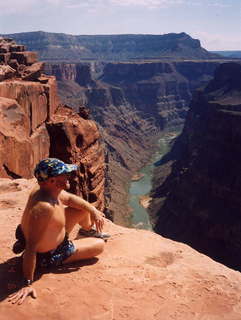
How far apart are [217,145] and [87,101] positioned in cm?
7663

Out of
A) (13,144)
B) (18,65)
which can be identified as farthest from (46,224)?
(18,65)

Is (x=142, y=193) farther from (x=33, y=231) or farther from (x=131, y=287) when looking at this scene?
(x=33, y=231)

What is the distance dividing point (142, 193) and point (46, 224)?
277 ft

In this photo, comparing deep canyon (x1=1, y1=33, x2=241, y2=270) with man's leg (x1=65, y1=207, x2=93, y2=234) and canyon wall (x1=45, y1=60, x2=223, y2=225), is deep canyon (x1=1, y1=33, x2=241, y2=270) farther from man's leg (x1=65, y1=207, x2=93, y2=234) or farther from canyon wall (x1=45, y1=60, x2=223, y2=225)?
man's leg (x1=65, y1=207, x2=93, y2=234)

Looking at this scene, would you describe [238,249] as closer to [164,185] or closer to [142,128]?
[164,185]

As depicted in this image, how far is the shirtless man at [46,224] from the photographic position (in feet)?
23.0

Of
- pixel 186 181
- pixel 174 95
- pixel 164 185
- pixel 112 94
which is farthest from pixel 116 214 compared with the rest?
pixel 174 95

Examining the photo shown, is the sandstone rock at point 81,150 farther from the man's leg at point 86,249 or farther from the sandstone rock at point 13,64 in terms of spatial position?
the sandstone rock at point 13,64

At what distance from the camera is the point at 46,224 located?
707 cm

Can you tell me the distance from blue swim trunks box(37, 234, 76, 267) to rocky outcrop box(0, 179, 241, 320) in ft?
0.52

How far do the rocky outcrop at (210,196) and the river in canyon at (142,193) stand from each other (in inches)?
85.1

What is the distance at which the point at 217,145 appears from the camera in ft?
241

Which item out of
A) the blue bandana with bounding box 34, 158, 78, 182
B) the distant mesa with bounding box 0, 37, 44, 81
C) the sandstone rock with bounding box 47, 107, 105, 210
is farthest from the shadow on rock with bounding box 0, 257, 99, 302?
the distant mesa with bounding box 0, 37, 44, 81

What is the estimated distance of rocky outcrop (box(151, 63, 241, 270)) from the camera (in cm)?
5550
